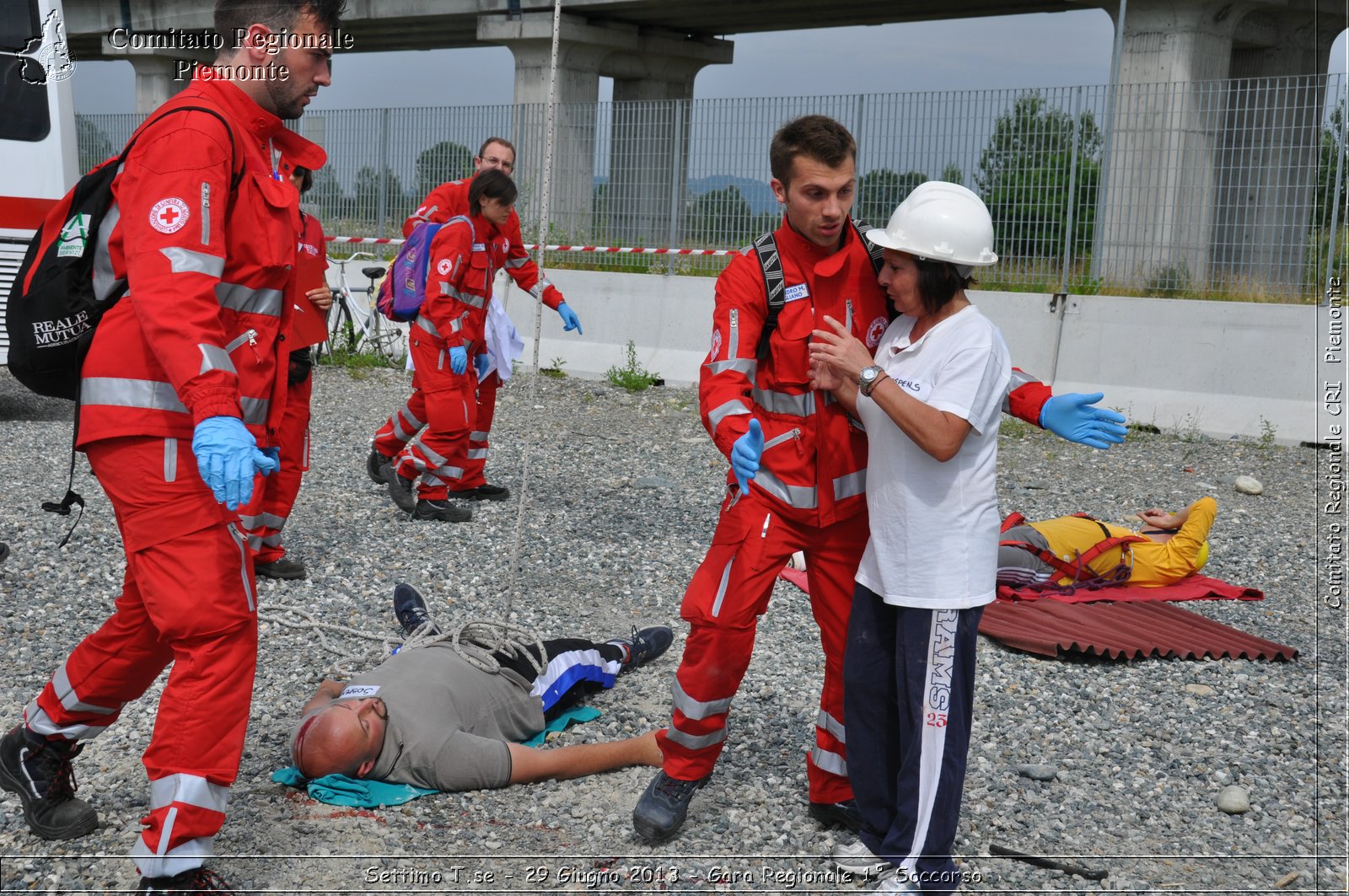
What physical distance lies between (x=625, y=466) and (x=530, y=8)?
1392 cm

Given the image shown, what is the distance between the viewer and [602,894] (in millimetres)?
3314

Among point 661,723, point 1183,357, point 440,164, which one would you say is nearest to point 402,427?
point 661,723

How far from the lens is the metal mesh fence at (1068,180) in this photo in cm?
1122

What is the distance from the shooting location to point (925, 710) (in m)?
3.07

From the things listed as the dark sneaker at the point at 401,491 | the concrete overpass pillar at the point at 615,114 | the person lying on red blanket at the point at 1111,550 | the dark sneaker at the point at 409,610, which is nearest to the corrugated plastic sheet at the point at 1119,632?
the person lying on red blanket at the point at 1111,550

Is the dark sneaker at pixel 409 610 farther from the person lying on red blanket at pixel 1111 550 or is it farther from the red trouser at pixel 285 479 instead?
the person lying on red blanket at pixel 1111 550

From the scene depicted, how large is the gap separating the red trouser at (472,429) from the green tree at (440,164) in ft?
32.7

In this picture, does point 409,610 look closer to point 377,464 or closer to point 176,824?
point 176,824

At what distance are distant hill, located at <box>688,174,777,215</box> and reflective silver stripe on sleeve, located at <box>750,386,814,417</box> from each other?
1108 cm

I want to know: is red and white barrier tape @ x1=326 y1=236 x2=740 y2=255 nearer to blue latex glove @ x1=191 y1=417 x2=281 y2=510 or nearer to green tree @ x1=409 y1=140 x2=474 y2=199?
green tree @ x1=409 y1=140 x2=474 y2=199

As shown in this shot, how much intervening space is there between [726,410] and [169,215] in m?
1.47

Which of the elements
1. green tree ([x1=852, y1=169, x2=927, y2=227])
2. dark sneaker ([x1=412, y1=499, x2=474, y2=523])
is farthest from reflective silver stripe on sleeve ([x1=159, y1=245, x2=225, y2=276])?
green tree ([x1=852, y1=169, x2=927, y2=227])

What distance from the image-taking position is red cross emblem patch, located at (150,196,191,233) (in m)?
A: 2.78

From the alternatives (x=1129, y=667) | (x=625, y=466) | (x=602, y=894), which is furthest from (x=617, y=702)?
(x=625, y=466)
